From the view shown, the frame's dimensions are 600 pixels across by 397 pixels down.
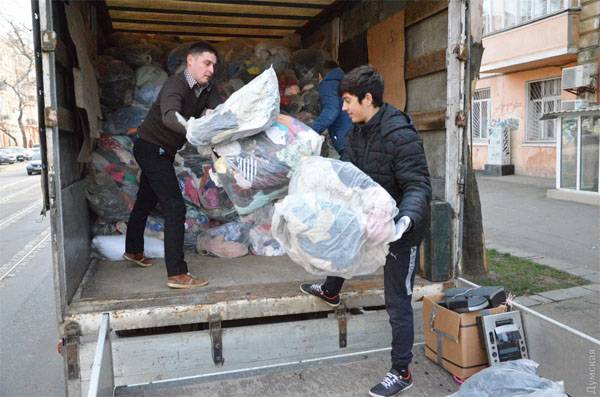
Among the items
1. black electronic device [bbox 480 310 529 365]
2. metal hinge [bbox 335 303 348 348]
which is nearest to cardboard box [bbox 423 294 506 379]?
black electronic device [bbox 480 310 529 365]

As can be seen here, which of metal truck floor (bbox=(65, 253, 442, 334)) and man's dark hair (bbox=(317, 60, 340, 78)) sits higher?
man's dark hair (bbox=(317, 60, 340, 78))

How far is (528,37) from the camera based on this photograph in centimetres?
1473

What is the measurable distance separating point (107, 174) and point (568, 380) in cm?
343

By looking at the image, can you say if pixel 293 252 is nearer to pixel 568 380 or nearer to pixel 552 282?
pixel 568 380

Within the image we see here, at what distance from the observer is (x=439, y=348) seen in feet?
9.86

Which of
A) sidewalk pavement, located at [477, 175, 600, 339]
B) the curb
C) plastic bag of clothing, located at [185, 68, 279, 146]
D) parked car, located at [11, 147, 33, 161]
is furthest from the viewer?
parked car, located at [11, 147, 33, 161]

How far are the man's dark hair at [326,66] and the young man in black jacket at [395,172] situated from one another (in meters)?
2.15

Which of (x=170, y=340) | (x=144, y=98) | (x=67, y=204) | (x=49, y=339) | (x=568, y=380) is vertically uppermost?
(x=144, y=98)

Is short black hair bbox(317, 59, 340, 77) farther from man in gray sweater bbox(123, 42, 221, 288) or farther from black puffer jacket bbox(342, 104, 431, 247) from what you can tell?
black puffer jacket bbox(342, 104, 431, 247)

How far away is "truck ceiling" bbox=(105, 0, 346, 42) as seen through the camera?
16.0 ft

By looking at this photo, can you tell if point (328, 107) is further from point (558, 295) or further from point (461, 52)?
point (558, 295)

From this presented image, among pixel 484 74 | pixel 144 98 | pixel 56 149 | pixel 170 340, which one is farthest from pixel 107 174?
pixel 484 74

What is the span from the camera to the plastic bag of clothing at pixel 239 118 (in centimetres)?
292

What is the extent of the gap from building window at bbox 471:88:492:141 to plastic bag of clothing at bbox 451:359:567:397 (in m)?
16.6
